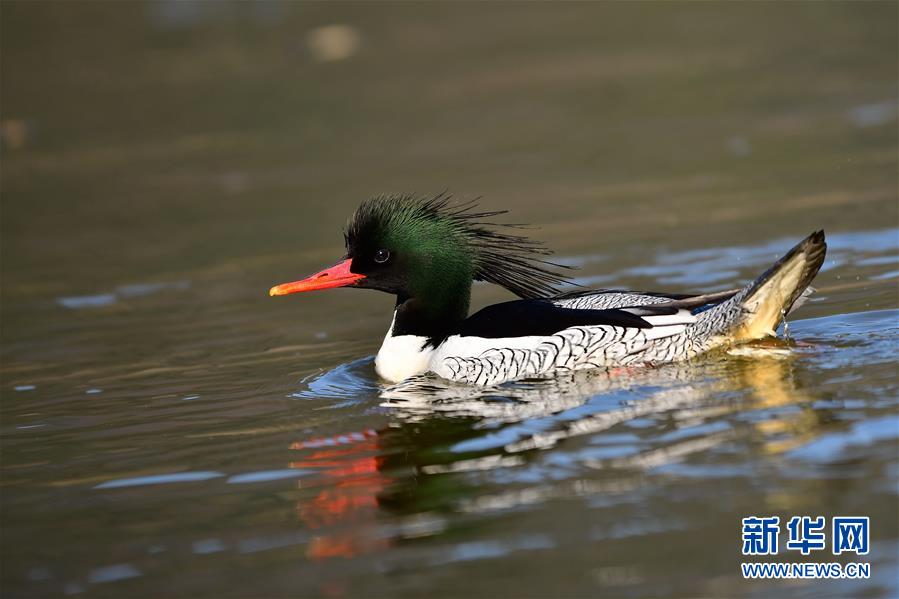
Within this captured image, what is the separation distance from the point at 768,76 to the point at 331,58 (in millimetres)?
7003

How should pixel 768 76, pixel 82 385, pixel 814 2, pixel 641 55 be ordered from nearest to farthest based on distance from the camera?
pixel 82 385, pixel 768 76, pixel 641 55, pixel 814 2

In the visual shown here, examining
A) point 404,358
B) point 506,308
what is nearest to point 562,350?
point 506,308

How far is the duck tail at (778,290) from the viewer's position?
24.2 ft

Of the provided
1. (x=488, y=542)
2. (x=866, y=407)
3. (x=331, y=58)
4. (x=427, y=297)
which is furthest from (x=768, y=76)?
(x=488, y=542)

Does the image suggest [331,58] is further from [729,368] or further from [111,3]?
[729,368]

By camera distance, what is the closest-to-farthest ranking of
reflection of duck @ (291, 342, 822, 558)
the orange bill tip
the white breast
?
reflection of duck @ (291, 342, 822, 558), the white breast, the orange bill tip

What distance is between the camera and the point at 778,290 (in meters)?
7.71

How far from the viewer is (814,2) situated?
74.4ft

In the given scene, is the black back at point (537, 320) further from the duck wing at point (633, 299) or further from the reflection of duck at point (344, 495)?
the reflection of duck at point (344, 495)

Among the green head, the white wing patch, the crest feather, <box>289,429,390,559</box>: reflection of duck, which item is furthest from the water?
the crest feather

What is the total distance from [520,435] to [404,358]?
189cm

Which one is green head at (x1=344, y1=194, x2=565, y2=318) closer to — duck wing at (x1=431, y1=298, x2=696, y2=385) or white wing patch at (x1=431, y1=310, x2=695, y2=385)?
duck wing at (x1=431, y1=298, x2=696, y2=385)

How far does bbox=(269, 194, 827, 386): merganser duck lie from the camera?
26.1 feet

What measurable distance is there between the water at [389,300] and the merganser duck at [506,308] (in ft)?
0.67
